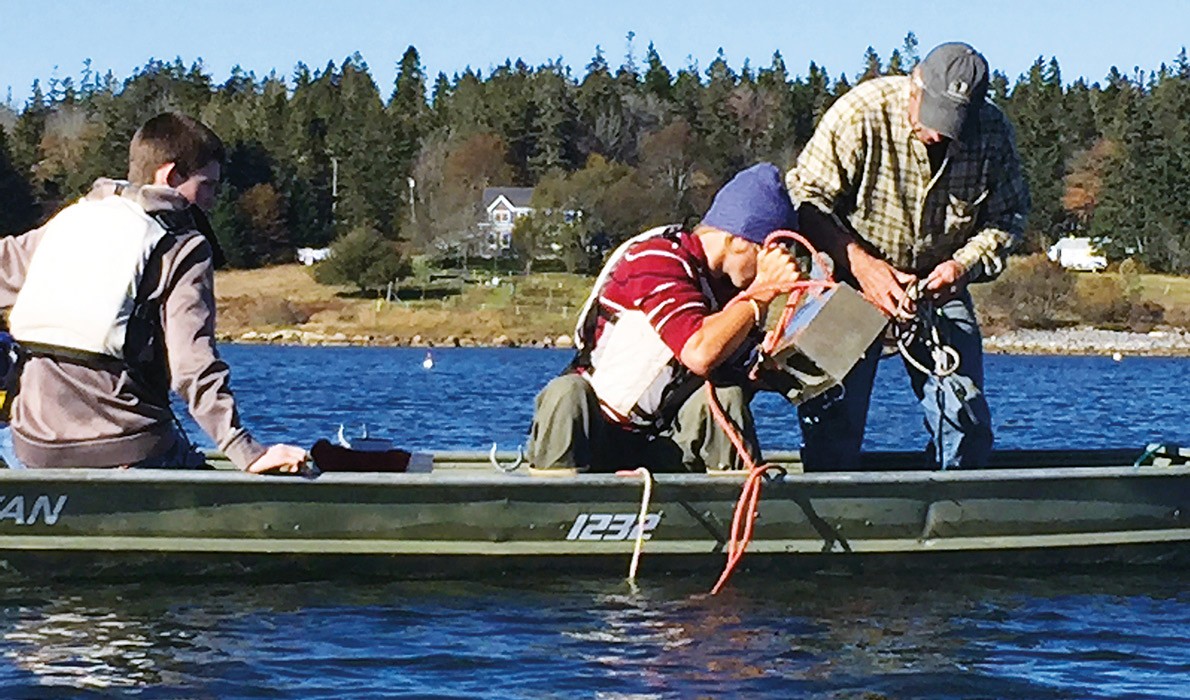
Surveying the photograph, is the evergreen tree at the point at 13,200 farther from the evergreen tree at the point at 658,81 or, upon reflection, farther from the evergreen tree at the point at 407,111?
the evergreen tree at the point at 658,81

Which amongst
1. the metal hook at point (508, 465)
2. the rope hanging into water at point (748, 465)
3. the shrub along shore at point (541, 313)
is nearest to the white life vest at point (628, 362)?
the rope hanging into water at point (748, 465)

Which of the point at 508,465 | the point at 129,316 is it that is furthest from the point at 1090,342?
the point at 129,316

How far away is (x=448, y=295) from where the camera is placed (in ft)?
296

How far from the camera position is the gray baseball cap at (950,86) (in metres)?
9.32

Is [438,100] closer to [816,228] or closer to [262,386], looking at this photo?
[262,386]

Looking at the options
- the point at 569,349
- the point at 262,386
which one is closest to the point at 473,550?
the point at 262,386

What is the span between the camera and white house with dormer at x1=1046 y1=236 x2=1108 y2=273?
104 metres

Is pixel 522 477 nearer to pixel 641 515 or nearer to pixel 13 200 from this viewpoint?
pixel 641 515

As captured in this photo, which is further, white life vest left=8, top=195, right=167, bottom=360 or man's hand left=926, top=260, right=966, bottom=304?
man's hand left=926, top=260, right=966, bottom=304

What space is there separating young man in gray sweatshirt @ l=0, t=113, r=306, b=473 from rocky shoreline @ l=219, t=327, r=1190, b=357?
219ft

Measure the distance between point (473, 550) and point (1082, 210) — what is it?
111 metres

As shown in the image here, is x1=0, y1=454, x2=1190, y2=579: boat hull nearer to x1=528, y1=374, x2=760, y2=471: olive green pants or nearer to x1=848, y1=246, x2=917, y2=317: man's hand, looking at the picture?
x1=528, y1=374, x2=760, y2=471: olive green pants

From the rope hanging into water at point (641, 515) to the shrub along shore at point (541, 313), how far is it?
66.3m

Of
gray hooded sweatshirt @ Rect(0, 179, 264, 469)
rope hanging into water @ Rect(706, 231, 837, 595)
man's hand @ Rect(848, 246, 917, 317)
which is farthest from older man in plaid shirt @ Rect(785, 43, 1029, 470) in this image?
gray hooded sweatshirt @ Rect(0, 179, 264, 469)
